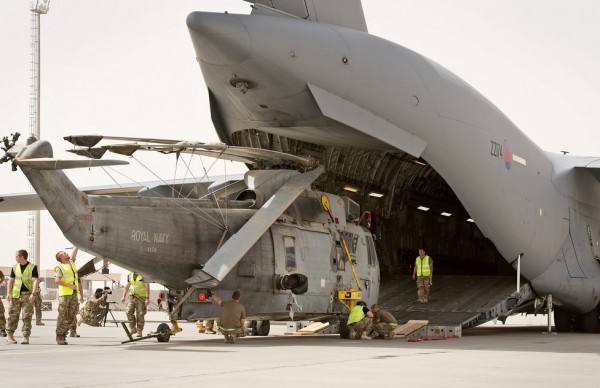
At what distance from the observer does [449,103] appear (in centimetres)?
1941

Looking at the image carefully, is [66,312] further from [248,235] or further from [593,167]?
[593,167]

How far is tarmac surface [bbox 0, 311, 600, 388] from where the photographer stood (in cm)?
909

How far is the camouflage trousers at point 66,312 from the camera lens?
1597 cm

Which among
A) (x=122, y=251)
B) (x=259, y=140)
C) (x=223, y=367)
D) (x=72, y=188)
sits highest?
(x=259, y=140)

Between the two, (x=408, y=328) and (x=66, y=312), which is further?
(x=408, y=328)

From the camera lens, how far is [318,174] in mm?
18734

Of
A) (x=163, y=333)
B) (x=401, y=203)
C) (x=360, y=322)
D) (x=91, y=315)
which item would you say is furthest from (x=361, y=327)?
(x=401, y=203)

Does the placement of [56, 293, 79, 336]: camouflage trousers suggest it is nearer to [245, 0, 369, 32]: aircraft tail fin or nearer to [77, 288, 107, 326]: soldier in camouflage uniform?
[77, 288, 107, 326]: soldier in camouflage uniform

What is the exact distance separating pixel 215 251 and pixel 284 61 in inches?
154

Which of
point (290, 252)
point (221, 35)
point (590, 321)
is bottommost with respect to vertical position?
point (590, 321)

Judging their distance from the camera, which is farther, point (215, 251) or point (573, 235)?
point (573, 235)

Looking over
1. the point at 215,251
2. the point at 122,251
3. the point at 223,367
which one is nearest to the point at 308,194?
the point at 215,251

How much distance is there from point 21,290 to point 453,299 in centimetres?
1126

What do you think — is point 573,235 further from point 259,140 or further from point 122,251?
point 122,251
